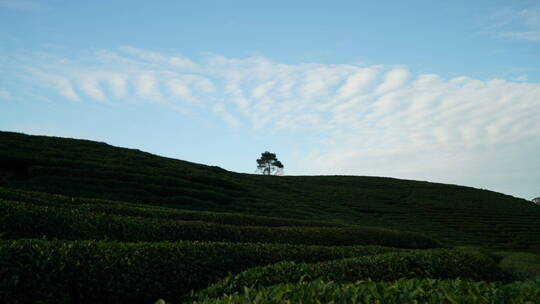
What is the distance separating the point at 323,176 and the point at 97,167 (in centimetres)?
4229

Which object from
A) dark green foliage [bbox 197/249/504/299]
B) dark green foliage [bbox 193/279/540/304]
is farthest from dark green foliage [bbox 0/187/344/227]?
dark green foliage [bbox 193/279/540/304]

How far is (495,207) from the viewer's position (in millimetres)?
54656

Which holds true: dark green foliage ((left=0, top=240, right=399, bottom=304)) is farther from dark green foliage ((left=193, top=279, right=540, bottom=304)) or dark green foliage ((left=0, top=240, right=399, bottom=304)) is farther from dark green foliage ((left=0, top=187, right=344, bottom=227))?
dark green foliage ((left=0, top=187, right=344, bottom=227))

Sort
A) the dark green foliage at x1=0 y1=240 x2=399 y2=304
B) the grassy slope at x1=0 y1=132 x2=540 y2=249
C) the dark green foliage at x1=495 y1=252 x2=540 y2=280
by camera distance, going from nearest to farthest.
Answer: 1. the dark green foliage at x1=0 y1=240 x2=399 y2=304
2. the dark green foliage at x1=495 y1=252 x2=540 y2=280
3. the grassy slope at x1=0 y1=132 x2=540 y2=249

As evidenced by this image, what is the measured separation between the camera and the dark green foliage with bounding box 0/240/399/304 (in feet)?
30.3

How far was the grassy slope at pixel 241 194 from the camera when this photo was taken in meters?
30.5

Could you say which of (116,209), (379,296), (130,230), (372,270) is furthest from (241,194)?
(379,296)

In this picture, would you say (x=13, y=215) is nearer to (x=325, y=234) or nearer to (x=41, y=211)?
(x=41, y=211)

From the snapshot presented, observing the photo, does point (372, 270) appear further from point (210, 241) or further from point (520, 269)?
point (520, 269)

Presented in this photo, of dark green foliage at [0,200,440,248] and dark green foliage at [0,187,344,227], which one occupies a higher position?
dark green foliage at [0,187,344,227]

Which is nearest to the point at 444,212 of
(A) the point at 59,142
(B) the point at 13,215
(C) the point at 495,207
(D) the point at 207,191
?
(C) the point at 495,207

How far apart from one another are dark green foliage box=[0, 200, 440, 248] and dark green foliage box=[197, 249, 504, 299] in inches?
265

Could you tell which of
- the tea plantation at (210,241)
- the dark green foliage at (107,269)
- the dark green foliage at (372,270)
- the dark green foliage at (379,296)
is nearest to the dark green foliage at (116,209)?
the tea plantation at (210,241)

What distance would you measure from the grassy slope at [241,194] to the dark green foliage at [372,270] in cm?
1874
